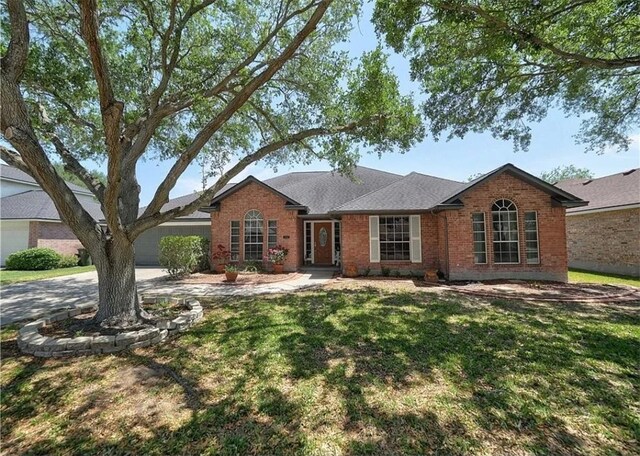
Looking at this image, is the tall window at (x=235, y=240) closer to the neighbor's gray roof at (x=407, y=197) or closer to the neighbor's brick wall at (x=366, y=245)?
the neighbor's gray roof at (x=407, y=197)

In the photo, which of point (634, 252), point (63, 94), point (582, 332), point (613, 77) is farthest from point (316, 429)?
point (634, 252)

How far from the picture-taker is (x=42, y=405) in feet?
12.1

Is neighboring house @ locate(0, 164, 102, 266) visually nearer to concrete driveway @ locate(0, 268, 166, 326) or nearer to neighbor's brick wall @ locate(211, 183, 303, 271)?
concrete driveway @ locate(0, 268, 166, 326)

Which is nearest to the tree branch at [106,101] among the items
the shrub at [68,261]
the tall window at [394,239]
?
the tall window at [394,239]

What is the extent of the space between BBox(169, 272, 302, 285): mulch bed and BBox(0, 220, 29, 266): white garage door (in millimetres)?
14926

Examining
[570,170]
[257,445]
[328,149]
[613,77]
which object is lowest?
[257,445]

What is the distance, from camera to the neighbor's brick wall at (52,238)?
63.9 feet

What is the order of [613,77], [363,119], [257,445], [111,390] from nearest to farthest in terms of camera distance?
[257,445] < [111,390] < [363,119] < [613,77]

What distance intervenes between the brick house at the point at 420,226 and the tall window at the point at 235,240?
0.17 ft

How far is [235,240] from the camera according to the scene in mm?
15469

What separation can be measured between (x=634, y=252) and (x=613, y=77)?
7.92 meters

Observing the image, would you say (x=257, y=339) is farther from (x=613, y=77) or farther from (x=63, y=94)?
(x=613, y=77)

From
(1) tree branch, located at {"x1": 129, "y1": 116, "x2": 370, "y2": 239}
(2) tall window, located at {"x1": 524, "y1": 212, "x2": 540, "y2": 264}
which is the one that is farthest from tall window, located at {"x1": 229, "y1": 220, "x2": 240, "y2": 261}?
(2) tall window, located at {"x1": 524, "y1": 212, "x2": 540, "y2": 264}

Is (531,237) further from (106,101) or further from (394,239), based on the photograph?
(106,101)
